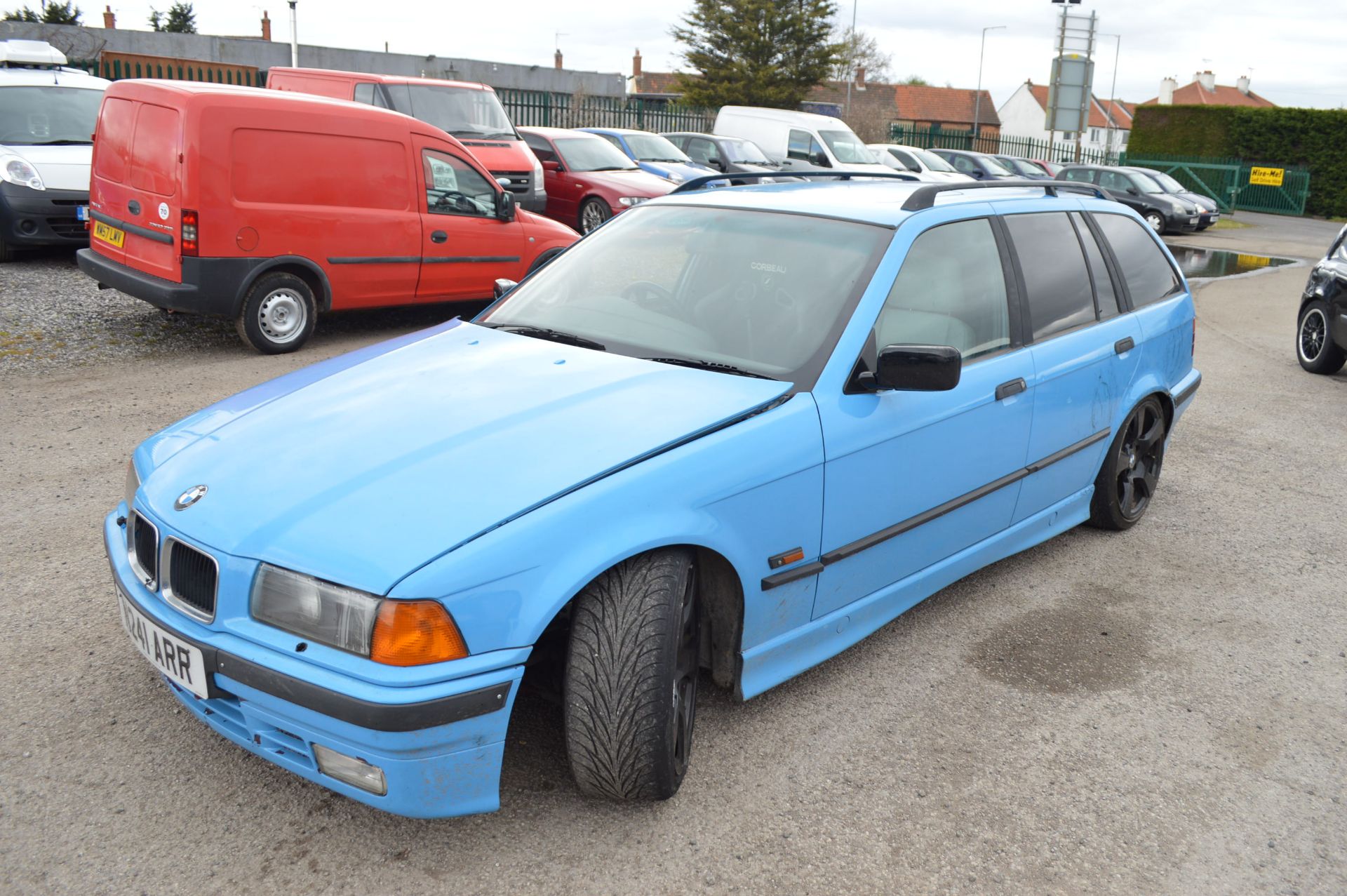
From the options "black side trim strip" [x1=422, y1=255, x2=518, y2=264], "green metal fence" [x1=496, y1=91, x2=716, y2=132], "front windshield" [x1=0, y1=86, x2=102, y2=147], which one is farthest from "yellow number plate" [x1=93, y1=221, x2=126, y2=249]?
"green metal fence" [x1=496, y1=91, x2=716, y2=132]

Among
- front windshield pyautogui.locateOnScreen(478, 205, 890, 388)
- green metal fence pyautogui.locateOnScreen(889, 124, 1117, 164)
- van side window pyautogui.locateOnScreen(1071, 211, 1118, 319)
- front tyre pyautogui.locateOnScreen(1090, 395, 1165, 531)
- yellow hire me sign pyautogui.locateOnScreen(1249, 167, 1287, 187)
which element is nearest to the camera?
front windshield pyautogui.locateOnScreen(478, 205, 890, 388)

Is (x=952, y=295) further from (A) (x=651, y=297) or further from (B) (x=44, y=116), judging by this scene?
(B) (x=44, y=116)

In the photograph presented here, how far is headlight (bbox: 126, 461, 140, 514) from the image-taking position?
9.84 feet

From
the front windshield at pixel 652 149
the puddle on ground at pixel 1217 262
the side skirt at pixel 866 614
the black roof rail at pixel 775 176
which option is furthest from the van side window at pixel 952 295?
the front windshield at pixel 652 149

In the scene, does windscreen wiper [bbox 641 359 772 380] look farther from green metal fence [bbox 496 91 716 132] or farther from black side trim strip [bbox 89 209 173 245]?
green metal fence [bbox 496 91 716 132]

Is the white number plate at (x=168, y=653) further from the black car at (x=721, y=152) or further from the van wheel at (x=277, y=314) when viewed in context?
→ the black car at (x=721, y=152)

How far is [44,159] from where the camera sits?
1026 cm

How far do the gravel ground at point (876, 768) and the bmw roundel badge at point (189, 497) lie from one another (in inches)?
29.6

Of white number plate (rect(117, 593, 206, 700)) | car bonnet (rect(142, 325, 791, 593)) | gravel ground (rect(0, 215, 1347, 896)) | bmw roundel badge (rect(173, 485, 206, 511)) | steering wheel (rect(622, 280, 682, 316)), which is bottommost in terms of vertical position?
gravel ground (rect(0, 215, 1347, 896))

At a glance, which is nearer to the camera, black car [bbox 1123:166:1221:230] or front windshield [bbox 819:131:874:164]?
front windshield [bbox 819:131:874:164]

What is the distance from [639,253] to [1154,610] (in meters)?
2.45

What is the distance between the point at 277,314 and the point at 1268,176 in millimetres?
36359

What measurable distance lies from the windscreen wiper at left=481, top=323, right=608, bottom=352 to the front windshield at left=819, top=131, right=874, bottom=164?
19.3m

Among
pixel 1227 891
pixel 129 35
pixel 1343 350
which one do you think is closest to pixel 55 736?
pixel 1227 891
